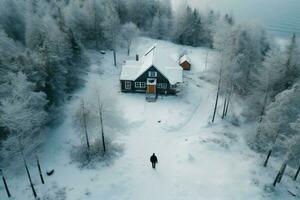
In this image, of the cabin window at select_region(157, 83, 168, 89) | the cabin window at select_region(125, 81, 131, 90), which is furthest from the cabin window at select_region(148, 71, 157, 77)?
the cabin window at select_region(125, 81, 131, 90)

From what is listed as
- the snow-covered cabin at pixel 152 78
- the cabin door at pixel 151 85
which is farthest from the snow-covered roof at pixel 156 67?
the cabin door at pixel 151 85

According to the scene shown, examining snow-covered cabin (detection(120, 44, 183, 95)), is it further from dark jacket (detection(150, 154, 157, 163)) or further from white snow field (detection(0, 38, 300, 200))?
dark jacket (detection(150, 154, 157, 163))

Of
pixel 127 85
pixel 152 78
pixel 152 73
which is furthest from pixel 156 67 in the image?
pixel 127 85

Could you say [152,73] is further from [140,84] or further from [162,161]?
[162,161]

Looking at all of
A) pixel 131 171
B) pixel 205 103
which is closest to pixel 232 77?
pixel 205 103

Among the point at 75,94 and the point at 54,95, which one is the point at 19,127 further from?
the point at 75,94

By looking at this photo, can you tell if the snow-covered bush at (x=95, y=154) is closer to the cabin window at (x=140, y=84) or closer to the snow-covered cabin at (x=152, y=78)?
the snow-covered cabin at (x=152, y=78)
